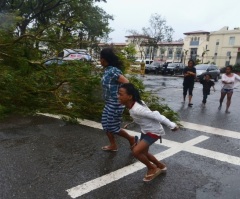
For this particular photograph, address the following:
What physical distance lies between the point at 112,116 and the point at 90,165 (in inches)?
31.7

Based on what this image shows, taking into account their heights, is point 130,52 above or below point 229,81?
above

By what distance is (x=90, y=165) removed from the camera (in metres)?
4.14

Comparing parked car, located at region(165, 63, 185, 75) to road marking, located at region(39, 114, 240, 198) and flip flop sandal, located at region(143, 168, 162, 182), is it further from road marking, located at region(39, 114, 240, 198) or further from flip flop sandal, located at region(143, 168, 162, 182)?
flip flop sandal, located at region(143, 168, 162, 182)

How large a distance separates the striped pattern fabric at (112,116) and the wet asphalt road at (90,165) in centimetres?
44

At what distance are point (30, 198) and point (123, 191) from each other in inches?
41.8

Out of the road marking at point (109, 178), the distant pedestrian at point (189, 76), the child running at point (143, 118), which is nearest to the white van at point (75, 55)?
the distant pedestrian at point (189, 76)

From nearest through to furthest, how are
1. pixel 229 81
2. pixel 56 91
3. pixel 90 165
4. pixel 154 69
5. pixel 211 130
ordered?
pixel 90 165, pixel 211 130, pixel 56 91, pixel 229 81, pixel 154 69

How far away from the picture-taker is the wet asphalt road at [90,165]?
11.2 ft

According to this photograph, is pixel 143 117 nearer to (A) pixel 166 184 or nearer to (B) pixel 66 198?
(A) pixel 166 184

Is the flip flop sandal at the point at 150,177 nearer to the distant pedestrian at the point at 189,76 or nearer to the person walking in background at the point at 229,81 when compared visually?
the person walking in background at the point at 229,81

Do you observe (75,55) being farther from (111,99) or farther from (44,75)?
(111,99)

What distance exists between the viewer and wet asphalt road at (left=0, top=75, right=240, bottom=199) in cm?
341

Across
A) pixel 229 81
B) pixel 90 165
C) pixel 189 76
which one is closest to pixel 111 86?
pixel 90 165

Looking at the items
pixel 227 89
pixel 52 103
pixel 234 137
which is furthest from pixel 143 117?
pixel 227 89
